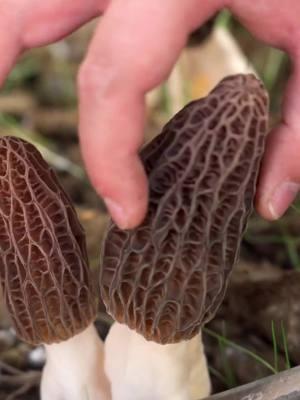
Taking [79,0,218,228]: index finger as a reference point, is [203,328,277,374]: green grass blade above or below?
below

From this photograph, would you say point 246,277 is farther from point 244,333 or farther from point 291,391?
point 291,391

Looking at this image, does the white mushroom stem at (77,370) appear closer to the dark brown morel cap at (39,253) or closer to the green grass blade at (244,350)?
the dark brown morel cap at (39,253)

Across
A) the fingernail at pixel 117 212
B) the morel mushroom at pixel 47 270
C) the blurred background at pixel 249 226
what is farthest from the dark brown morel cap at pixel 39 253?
the blurred background at pixel 249 226

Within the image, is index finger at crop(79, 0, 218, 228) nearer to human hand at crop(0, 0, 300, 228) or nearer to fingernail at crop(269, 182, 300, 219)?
human hand at crop(0, 0, 300, 228)

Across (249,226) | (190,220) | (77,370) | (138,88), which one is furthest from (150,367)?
(249,226)

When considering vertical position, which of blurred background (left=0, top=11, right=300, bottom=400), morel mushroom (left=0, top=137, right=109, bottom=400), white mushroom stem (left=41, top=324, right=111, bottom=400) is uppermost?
morel mushroom (left=0, top=137, right=109, bottom=400)

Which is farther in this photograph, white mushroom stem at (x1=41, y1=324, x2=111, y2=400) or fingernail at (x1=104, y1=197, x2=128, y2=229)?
white mushroom stem at (x1=41, y1=324, x2=111, y2=400)

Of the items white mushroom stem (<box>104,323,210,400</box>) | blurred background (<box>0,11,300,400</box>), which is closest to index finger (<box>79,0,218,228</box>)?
white mushroom stem (<box>104,323,210,400</box>)
